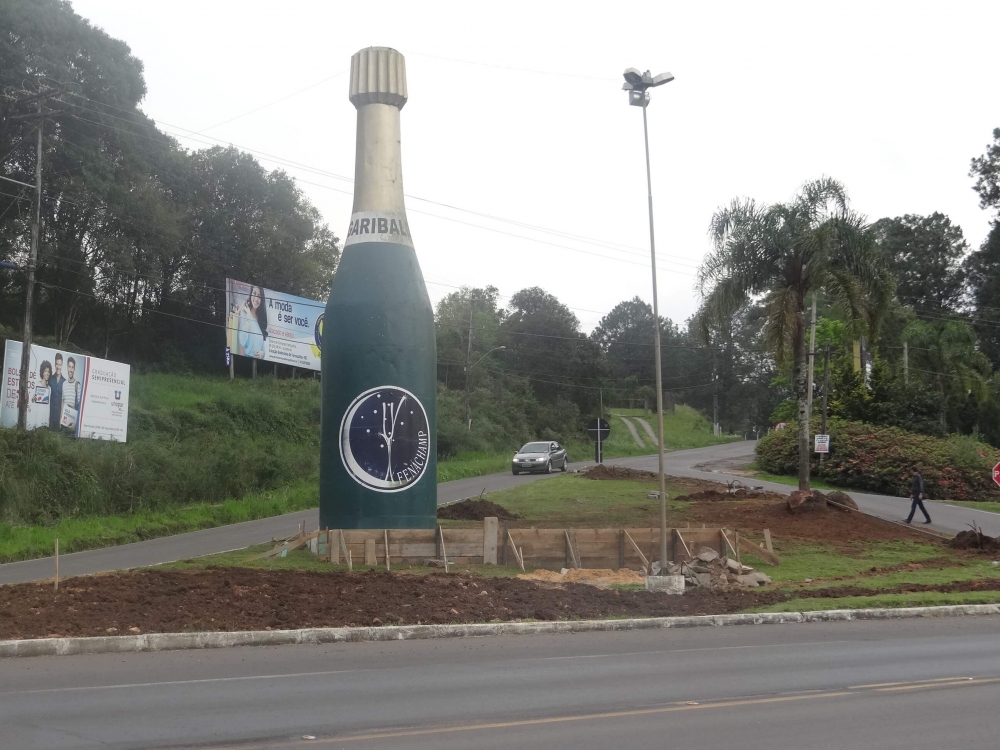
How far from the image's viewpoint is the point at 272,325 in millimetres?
46094

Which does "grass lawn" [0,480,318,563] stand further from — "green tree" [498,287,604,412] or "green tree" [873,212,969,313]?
"green tree" [873,212,969,313]

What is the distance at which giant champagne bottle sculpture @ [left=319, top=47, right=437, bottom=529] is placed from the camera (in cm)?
1903

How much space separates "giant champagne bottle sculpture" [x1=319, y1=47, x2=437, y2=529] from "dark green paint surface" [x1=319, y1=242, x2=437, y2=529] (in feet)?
0.06

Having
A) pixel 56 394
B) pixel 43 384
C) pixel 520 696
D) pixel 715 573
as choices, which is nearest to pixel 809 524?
pixel 715 573

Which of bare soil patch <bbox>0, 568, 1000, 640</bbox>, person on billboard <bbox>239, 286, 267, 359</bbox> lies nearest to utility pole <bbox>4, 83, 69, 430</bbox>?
bare soil patch <bbox>0, 568, 1000, 640</bbox>

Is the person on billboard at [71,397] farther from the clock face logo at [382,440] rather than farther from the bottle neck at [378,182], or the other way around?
the clock face logo at [382,440]

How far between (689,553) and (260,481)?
20028 mm

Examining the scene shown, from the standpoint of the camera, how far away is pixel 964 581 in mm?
18000

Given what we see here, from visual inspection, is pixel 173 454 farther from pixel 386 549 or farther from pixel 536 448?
pixel 536 448

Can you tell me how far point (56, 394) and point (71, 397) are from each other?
0.45 m

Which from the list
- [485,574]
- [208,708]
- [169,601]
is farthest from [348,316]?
[208,708]

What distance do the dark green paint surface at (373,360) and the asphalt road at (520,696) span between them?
23.2 ft

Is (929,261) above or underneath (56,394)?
above

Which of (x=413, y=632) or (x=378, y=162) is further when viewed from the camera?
(x=378, y=162)
